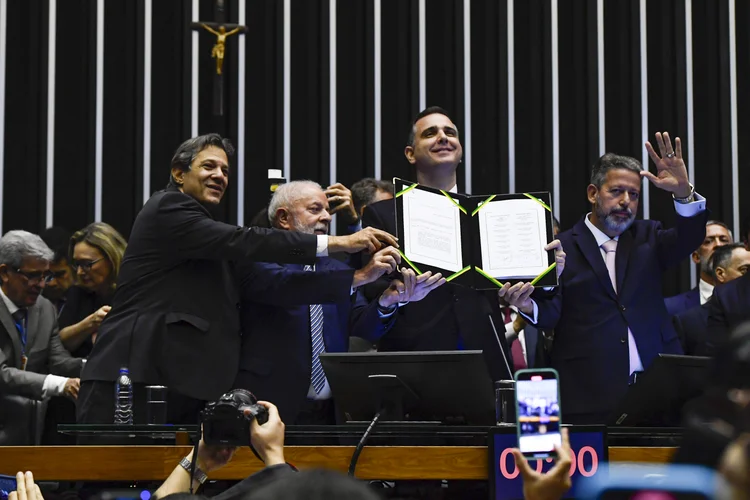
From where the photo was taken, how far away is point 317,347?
167 inches

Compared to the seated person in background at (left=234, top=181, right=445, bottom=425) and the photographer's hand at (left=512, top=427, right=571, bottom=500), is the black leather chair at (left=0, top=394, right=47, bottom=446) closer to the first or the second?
the seated person in background at (left=234, top=181, right=445, bottom=425)

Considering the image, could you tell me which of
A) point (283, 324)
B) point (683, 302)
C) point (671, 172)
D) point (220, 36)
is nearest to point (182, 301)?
point (283, 324)

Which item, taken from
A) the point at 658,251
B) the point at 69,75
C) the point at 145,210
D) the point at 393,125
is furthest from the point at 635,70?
the point at 145,210

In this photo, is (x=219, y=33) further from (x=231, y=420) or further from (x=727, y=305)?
(x=231, y=420)

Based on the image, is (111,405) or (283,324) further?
(283,324)

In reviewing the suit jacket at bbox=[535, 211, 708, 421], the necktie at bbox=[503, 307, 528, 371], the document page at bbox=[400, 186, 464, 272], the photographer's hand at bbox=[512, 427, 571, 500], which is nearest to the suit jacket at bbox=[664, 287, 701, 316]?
the necktie at bbox=[503, 307, 528, 371]

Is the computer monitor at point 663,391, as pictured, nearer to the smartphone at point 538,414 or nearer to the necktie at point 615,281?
the necktie at point 615,281

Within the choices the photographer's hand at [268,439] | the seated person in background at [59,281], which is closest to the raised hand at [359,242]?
the photographer's hand at [268,439]

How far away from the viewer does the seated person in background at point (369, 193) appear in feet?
18.2

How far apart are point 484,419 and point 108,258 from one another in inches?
87.4

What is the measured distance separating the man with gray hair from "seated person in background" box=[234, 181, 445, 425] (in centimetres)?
81

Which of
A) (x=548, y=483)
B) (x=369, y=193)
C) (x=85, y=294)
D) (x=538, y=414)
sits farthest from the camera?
(x=369, y=193)

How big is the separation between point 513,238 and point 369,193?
5.14 ft

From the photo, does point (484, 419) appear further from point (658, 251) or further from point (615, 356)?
point (658, 251)
